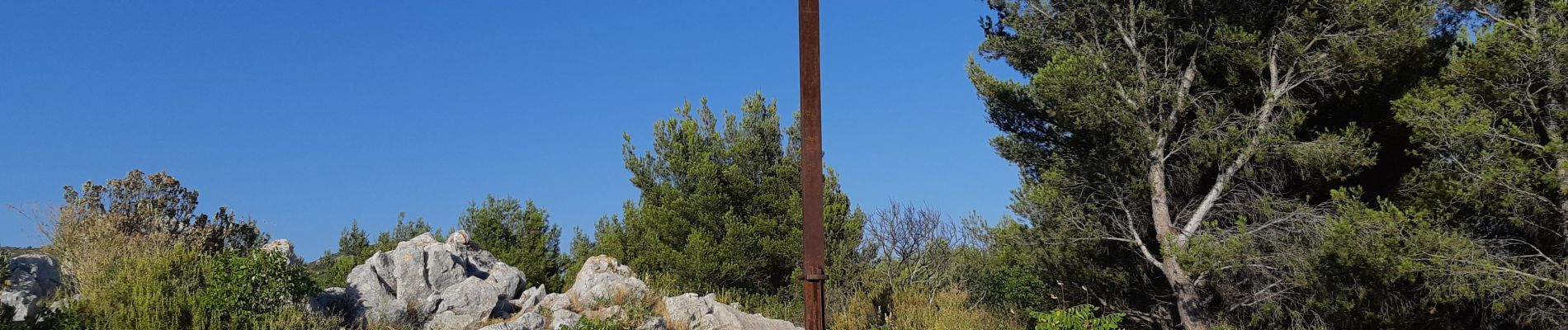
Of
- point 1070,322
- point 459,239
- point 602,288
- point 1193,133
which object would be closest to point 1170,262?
point 1193,133

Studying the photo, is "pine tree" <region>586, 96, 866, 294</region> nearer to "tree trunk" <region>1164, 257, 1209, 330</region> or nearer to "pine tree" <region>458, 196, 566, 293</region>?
"pine tree" <region>458, 196, 566, 293</region>

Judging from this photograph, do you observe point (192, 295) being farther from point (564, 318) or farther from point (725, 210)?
point (725, 210)

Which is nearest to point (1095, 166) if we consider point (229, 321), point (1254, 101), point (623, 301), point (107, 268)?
point (1254, 101)

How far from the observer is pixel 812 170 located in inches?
291

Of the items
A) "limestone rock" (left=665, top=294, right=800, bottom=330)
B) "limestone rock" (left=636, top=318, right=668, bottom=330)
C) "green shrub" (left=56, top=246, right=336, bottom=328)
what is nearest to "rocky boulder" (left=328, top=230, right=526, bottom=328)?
"green shrub" (left=56, top=246, right=336, bottom=328)

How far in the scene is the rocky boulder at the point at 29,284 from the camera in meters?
9.77

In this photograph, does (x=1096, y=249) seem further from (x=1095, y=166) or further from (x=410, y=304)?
(x=410, y=304)

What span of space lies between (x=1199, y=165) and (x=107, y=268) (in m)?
13.0

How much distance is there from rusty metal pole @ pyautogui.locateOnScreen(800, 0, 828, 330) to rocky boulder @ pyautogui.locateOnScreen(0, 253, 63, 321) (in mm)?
7769

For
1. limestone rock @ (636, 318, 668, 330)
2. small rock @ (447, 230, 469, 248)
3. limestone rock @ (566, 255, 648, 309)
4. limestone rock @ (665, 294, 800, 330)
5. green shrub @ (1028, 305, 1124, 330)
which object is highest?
small rock @ (447, 230, 469, 248)

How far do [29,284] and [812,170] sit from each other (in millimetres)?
8627

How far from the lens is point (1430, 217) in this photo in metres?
11.2

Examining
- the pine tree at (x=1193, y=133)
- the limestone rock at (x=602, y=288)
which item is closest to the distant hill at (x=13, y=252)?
the limestone rock at (x=602, y=288)

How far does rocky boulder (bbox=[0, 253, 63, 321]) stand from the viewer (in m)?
9.77
